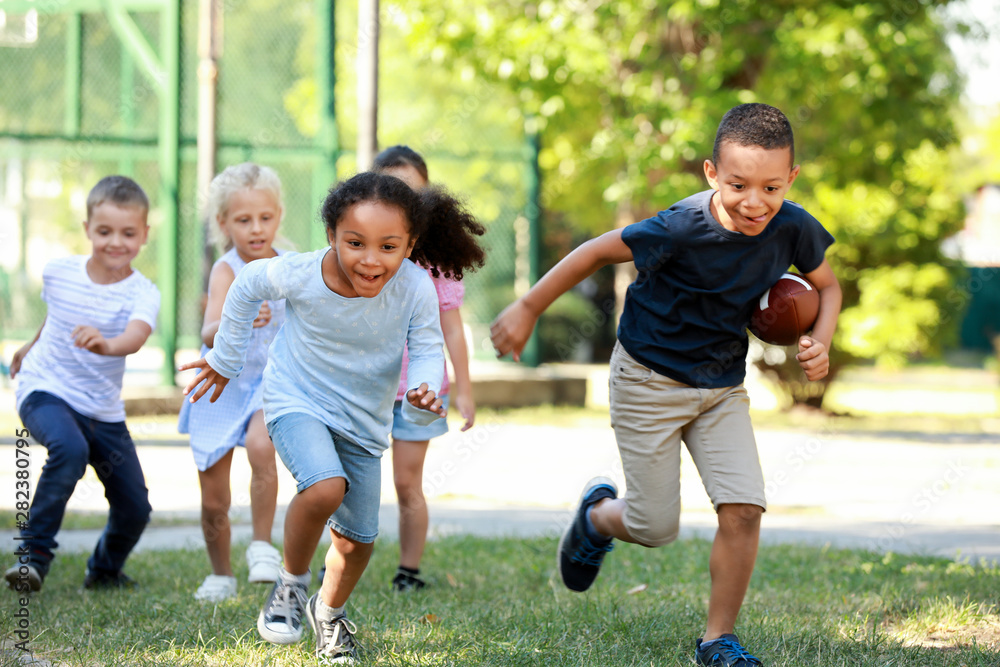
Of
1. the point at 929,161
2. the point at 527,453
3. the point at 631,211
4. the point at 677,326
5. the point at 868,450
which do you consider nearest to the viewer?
the point at 677,326

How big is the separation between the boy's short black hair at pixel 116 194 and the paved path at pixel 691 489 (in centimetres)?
188

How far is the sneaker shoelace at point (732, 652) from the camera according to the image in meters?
3.34

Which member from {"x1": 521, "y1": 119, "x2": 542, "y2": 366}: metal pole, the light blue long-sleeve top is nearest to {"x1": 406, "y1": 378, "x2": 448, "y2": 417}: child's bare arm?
the light blue long-sleeve top

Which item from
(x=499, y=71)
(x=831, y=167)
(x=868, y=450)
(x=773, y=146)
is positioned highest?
(x=499, y=71)

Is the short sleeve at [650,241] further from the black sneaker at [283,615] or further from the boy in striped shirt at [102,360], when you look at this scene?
the boy in striped shirt at [102,360]

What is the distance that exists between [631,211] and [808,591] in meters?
8.98

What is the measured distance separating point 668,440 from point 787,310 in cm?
62

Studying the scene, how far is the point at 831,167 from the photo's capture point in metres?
11.7

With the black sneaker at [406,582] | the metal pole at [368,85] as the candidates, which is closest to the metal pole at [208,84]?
the metal pole at [368,85]

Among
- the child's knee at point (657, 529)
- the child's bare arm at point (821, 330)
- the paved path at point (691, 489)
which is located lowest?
the paved path at point (691, 489)

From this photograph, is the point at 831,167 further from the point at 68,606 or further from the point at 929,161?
the point at 68,606

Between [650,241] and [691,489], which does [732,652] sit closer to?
[650,241]

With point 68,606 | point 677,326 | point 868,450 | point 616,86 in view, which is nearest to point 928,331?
point 868,450

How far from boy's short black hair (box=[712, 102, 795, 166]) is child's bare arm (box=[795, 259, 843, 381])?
0.50 m
